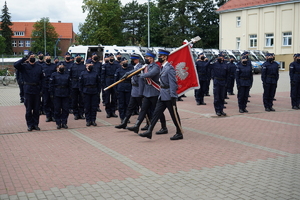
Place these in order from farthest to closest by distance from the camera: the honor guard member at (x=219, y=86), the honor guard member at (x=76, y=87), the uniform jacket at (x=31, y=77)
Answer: the honor guard member at (x=219, y=86) < the honor guard member at (x=76, y=87) < the uniform jacket at (x=31, y=77)

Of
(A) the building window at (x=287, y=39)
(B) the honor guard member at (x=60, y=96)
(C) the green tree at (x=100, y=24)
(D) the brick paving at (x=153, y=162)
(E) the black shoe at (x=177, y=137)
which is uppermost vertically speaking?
(C) the green tree at (x=100, y=24)

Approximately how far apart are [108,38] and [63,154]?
57.0 metres

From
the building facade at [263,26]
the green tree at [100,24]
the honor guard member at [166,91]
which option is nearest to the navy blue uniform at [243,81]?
the honor guard member at [166,91]

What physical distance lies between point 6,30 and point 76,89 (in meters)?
96.7

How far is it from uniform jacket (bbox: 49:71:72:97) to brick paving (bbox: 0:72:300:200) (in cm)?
102

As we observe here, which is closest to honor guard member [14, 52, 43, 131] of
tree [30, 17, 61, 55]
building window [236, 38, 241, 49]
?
building window [236, 38, 241, 49]

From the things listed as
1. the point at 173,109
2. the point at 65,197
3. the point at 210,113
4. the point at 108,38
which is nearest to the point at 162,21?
the point at 108,38

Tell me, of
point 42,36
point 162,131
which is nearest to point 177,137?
point 162,131

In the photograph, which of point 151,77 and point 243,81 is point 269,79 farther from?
point 151,77

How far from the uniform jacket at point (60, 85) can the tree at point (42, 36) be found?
3480 inches

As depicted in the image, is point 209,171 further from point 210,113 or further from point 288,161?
point 210,113

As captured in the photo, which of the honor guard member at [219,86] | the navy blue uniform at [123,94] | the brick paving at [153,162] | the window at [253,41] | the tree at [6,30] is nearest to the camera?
the brick paving at [153,162]

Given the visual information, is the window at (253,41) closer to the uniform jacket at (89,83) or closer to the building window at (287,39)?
the building window at (287,39)

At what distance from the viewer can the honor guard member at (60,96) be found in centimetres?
1140
